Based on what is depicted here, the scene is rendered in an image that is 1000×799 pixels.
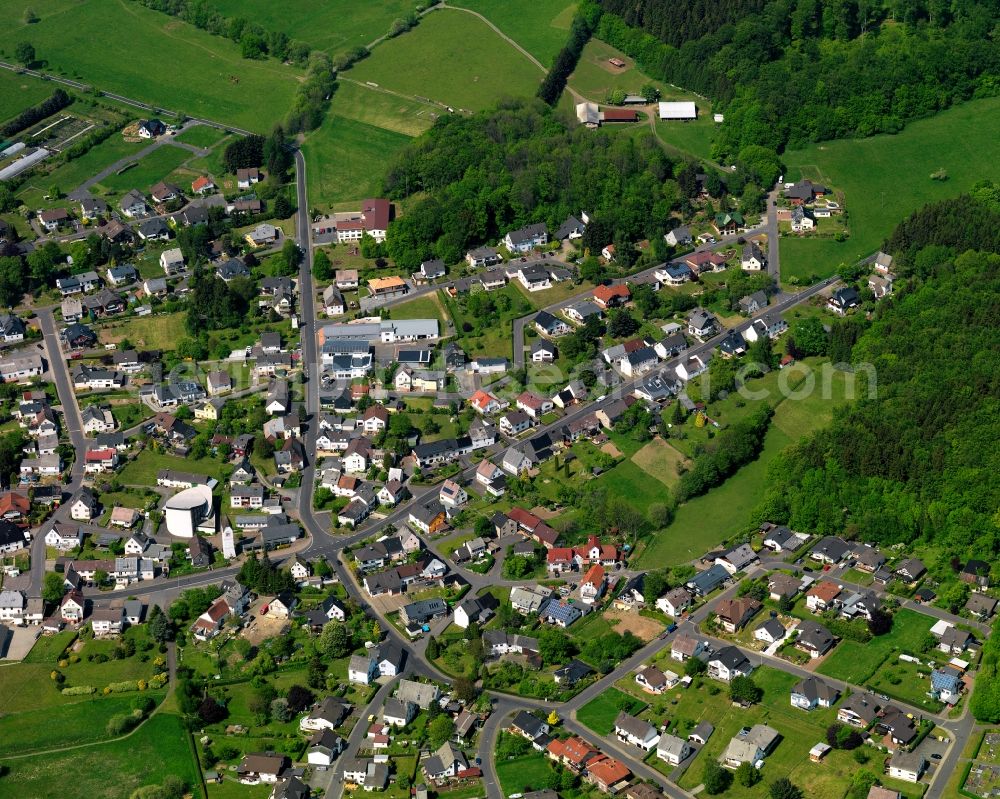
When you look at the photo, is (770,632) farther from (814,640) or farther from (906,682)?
(906,682)

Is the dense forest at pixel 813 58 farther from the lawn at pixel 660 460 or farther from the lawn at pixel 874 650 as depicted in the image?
the lawn at pixel 874 650

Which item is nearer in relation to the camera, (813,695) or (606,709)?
(813,695)

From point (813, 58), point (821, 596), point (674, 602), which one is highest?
point (813, 58)

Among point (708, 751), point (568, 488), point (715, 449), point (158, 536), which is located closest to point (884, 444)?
point (715, 449)

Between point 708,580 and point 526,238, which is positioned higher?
point 526,238

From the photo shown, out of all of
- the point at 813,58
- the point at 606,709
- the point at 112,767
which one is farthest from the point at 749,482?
the point at 813,58

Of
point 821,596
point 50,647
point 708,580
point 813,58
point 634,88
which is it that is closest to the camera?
point 821,596
